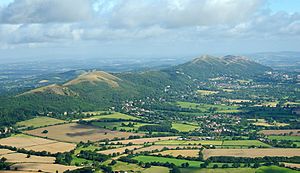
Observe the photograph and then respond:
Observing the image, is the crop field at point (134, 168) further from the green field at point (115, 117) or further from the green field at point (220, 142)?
the green field at point (115, 117)

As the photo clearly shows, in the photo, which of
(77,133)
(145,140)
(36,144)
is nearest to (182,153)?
(145,140)

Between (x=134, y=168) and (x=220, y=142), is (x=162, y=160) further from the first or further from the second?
(x=220, y=142)

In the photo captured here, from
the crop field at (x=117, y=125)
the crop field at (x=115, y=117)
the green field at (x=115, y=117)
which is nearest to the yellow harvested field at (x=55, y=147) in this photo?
the crop field at (x=117, y=125)

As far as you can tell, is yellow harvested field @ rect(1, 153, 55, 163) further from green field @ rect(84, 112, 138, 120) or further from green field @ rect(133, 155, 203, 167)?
green field @ rect(84, 112, 138, 120)

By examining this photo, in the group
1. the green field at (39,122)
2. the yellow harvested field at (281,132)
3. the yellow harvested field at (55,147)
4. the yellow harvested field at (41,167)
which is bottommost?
the yellow harvested field at (281,132)

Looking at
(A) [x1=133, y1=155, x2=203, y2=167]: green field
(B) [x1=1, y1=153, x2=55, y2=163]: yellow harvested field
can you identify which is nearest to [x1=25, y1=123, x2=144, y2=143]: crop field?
(B) [x1=1, y1=153, x2=55, y2=163]: yellow harvested field

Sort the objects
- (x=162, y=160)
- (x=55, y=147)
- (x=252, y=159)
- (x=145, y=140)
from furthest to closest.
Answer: (x=145, y=140), (x=55, y=147), (x=162, y=160), (x=252, y=159)
